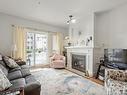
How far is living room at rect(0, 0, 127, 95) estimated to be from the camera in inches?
102

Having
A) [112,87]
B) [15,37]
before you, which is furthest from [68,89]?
[15,37]

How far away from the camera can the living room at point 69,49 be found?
8.49ft

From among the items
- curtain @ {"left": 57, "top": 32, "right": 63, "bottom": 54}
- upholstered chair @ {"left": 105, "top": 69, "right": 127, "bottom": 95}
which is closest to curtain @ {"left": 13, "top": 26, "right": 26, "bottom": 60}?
curtain @ {"left": 57, "top": 32, "right": 63, "bottom": 54}

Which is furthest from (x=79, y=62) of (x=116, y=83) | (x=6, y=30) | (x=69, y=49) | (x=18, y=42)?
(x=6, y=30)

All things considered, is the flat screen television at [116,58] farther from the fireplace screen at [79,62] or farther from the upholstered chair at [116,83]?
the fireplace screen at [79,62]

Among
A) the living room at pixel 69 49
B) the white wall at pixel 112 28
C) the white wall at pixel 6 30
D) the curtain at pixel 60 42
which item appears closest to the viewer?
the living room at pixel 69 49

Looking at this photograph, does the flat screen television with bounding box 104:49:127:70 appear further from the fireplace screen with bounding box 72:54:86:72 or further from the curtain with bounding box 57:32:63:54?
the curtain with bounding box 57:32:63:54

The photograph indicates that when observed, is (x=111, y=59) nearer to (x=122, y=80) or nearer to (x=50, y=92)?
(x=122, y=80)

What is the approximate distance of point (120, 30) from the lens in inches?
143

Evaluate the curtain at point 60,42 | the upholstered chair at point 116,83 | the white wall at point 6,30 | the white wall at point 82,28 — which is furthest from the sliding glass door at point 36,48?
the upholstered chair at point 116,83

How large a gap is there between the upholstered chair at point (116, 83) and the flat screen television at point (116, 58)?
946mm

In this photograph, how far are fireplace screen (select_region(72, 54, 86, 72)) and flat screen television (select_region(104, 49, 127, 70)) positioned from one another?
1.20 m

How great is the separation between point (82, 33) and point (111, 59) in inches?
75.4

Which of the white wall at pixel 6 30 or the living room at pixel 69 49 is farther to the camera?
the white wall at pixel 6 30
